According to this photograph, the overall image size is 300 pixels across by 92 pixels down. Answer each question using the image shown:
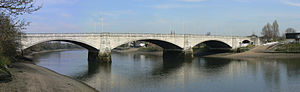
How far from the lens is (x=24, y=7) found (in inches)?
531

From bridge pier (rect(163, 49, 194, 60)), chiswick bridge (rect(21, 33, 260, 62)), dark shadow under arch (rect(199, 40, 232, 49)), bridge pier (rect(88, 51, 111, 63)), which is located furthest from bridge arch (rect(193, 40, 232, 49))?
bridge pier (rect(88, 51, 111, 63))

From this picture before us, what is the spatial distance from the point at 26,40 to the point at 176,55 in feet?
114

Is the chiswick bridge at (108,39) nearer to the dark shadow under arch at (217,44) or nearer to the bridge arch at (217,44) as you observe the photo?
the bridge arch at (217,44)

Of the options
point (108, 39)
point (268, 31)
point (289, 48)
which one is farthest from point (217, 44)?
point (108, 39)

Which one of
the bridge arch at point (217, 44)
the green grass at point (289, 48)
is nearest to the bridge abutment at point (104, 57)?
the bridge arch at point (217, 44)

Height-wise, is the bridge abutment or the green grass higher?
the green grass

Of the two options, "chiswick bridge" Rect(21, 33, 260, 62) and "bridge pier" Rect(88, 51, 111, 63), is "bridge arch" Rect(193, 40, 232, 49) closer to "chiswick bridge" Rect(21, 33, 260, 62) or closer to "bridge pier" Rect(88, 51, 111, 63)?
"chiswick bridge" Rect(21, 33, 260, 62)

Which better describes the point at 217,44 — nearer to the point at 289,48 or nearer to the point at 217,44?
the point at 217,44

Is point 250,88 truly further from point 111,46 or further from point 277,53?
point 277,53

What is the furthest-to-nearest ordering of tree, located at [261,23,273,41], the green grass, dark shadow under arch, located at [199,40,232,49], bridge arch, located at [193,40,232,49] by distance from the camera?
1. tree, located at [261,23,273,41]
2. dark shadow under arch, located at [199,40,232,49]
3. bridge arch, located at [193,40,232,49]
4. the green grass

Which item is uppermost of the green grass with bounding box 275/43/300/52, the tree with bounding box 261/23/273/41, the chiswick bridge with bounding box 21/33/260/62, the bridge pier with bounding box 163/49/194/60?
the tree with bounding box 261/23/273/41

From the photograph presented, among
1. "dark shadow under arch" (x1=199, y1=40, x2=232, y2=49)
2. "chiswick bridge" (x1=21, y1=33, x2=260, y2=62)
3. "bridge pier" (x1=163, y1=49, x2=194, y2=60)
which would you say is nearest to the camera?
"chiswick bridge" (x1=21, y1=33, x2=260, y2=62)

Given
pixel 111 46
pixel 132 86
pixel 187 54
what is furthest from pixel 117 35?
pixel 132 86

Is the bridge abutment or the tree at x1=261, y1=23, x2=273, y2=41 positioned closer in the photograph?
the bridge abutment
